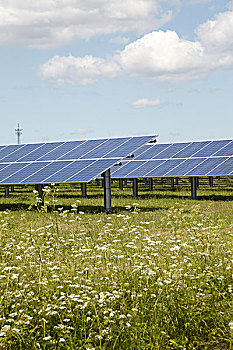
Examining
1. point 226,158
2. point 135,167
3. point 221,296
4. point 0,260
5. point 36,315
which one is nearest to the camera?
point 36,315

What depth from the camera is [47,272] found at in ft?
23.6

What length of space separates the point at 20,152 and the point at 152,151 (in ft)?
40.1

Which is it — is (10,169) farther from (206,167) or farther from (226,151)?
(226,151)

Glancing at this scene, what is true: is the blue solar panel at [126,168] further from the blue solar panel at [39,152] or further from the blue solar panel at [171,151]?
the blue solar panel at [39,152]

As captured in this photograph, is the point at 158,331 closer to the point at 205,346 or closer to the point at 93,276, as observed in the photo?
the point at 205,346

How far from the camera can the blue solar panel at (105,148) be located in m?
22.6

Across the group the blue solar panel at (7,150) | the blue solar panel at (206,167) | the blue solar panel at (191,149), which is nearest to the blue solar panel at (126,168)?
the blue solar panel at (191,149)

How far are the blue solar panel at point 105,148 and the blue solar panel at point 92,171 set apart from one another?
126 cm

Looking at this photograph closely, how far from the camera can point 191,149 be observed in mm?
32625

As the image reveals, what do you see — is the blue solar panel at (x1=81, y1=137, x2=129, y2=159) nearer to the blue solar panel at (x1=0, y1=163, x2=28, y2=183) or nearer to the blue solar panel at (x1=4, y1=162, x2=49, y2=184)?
the blue solar panel at (x1=4, y1=162, x2=49, y2=184)

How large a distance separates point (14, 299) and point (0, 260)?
74.4 inches

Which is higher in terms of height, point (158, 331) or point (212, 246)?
point (212, 246)

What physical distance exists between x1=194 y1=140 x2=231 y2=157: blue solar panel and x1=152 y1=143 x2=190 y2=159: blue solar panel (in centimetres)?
211

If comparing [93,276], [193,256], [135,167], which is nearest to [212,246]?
[193,256]
